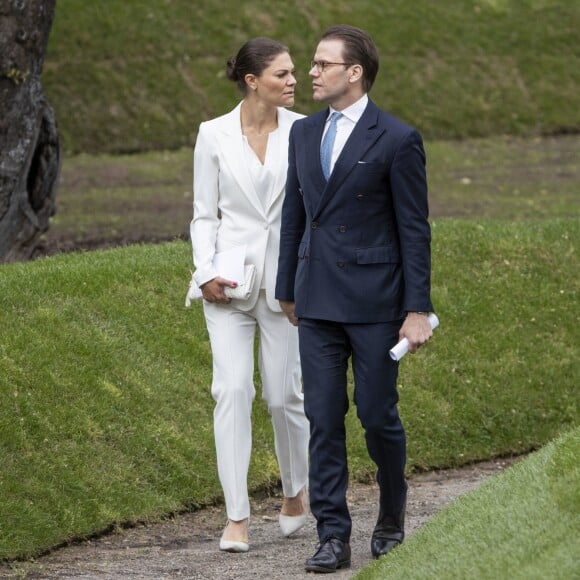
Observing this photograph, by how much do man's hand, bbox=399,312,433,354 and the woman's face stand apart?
55.4 inches

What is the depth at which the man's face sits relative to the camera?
5695mm

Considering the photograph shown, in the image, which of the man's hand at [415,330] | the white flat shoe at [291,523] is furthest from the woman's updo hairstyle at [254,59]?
the white flat shoe at [291,523]

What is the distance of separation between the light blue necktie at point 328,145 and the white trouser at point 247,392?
2.79 ft

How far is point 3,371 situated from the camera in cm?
780

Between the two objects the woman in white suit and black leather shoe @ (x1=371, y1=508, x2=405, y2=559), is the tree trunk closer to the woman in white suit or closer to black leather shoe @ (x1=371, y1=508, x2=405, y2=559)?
the woman in white suit

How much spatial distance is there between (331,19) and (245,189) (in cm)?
2079

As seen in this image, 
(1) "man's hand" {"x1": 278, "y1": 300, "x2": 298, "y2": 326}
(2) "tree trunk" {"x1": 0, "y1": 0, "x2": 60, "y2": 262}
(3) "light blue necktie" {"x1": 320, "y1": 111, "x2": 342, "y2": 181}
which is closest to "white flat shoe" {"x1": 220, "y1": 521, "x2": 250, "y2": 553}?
(1) "man's hand" {"x1": 278, "y1": 300, "x2": 298, "y2": 326}

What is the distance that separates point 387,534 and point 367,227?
4.61 feet

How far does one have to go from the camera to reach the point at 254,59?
6367 mm

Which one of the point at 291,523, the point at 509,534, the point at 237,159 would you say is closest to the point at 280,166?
the point at 237,159

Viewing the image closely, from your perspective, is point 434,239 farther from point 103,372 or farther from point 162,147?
point 162,147

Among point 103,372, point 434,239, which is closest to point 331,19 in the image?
point 434,239

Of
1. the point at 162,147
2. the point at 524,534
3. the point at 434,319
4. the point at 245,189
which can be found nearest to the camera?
the point at 524,534

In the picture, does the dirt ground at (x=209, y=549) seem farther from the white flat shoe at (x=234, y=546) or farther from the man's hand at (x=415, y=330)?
the man's hand at (x=415, y=330)
